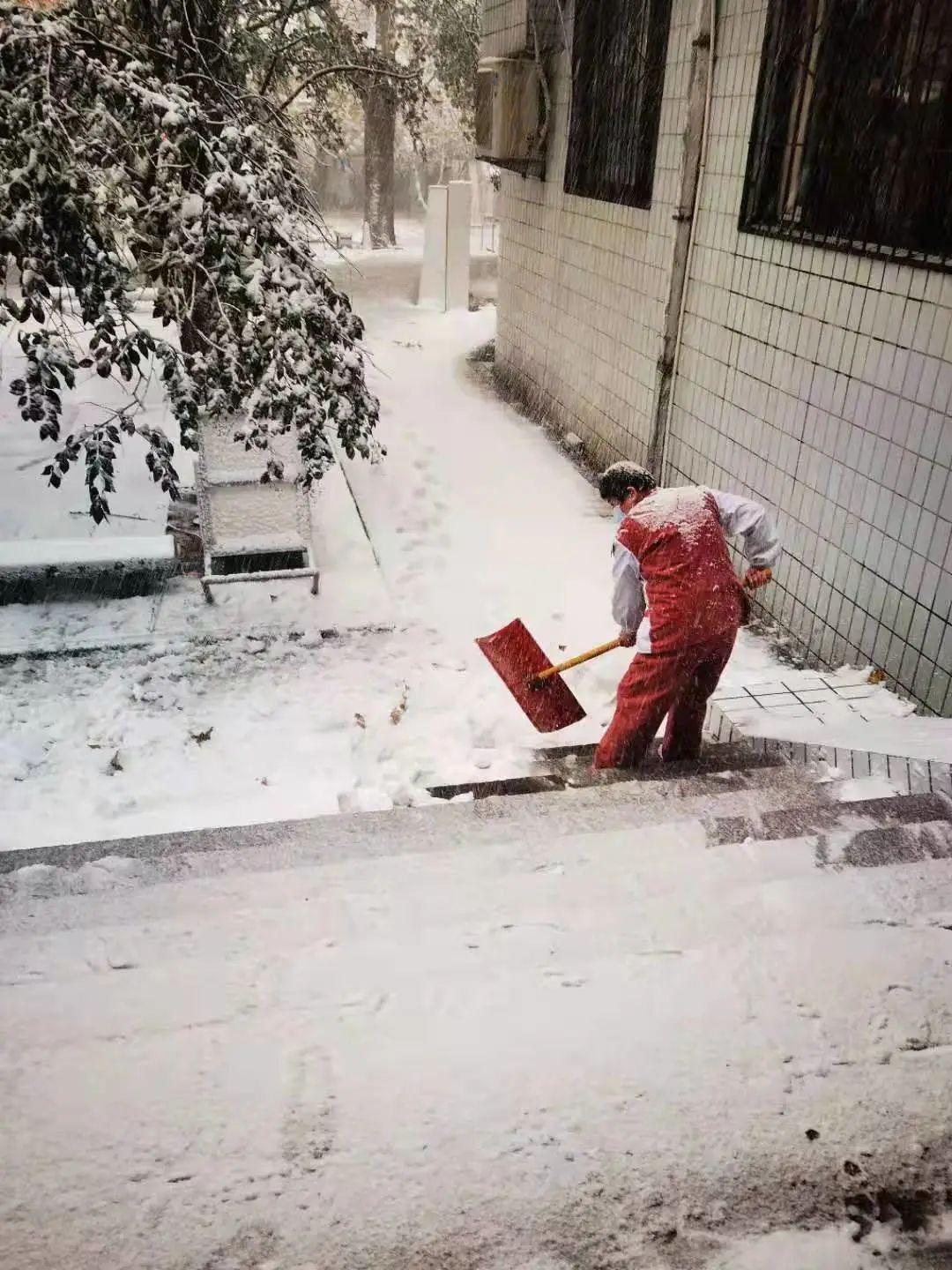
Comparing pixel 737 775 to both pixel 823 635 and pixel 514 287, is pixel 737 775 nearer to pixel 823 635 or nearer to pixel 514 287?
A: pixel 823 635

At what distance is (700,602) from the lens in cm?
355

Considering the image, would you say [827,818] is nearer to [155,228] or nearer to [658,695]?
[658,695]

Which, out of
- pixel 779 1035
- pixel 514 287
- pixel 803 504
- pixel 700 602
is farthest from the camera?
pixel 514 287

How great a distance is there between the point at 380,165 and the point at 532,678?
22903 millimetres

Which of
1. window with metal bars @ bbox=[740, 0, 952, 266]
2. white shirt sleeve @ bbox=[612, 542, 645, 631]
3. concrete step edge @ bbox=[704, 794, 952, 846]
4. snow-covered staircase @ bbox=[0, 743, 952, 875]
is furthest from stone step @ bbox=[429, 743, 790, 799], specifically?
window with metal bars @ bbox=[740, 0, 952, 266]

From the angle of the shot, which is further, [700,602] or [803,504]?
[803,504]

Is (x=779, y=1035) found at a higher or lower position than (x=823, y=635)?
higher

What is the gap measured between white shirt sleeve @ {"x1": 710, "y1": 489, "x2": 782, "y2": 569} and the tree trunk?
21367 mm

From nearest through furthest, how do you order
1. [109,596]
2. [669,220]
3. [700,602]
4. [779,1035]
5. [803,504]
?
1. [779,1035]
2. [700,602]
3. [803,504]
4. [109,596]
5. [669,220]

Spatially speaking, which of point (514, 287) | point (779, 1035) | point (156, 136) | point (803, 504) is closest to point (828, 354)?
point (803, 504)

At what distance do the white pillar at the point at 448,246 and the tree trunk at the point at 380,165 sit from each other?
8.08 metres

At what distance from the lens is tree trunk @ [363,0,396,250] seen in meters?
22.3

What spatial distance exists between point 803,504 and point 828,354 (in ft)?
2.54

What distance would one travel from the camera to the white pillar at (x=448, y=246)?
1512cm
